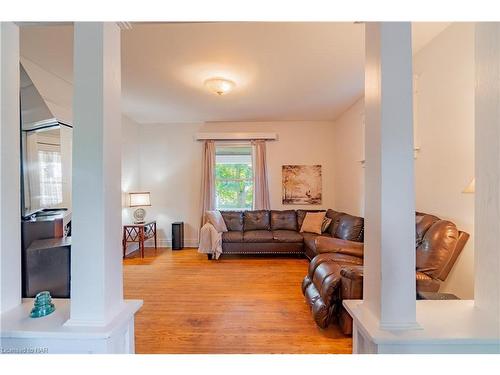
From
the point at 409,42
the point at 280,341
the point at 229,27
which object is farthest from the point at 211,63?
the point at 280,341

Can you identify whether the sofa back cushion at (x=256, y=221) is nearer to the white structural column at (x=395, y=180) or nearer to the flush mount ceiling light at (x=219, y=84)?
the flush mount ceiling light at (x=219, y=84)

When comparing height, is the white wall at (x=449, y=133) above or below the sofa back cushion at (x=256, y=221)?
above

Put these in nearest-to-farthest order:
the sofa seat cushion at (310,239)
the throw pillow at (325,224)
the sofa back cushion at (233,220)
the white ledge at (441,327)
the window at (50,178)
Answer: the white ledge at (441,327)
the window at (50,178)
the sofa seat cushion at (310,239)
the throw pillow at (325,224)
the sofa back cushion at (233,220)

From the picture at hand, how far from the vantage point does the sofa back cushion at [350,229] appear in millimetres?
3430

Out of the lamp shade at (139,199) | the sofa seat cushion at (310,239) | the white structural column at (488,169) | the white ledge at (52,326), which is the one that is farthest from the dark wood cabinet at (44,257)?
the sofa seat cushion at (310,239)

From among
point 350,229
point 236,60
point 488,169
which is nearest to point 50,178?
point 236,60

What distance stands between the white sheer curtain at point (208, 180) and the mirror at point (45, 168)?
2628mm

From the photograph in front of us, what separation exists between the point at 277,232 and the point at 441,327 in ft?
12.1

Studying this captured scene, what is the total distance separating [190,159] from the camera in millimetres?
5301

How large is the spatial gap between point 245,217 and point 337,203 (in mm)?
1979

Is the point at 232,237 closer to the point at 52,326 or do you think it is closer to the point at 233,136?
the point at 233,136

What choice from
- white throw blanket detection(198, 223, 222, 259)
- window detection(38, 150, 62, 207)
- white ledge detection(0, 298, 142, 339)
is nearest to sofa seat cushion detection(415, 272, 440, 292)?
white ledge detection(0, 298, 142, 339)

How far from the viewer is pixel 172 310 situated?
8.12 feet

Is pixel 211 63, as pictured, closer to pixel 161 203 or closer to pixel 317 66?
pixel 317 66
